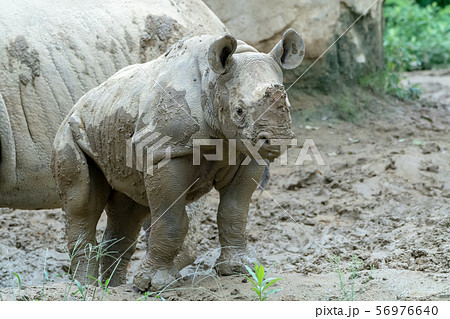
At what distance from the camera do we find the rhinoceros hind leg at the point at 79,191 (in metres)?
4.58

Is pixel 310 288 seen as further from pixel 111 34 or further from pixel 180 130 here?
pixel 111 34

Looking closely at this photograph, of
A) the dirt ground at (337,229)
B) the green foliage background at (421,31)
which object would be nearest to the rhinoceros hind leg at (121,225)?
Result: the dirt ground at (337,229)

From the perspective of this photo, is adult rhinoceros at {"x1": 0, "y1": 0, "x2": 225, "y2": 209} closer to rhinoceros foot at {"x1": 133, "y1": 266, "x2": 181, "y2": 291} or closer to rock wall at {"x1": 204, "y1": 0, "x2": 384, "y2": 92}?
rhinoceros foot at {"x1": 133, "y1": 266, "x2": 181, "y2": 291}

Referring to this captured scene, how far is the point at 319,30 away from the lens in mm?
8906

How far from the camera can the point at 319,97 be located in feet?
30.0

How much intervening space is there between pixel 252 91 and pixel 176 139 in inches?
21.1

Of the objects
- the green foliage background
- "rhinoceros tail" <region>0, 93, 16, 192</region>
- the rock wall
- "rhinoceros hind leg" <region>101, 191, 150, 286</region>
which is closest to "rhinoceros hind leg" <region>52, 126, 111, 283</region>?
"rhinoceros hind leg" <region>101, 191, 150, 286</region>

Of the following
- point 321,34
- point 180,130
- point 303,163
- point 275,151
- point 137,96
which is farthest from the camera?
point 321,34

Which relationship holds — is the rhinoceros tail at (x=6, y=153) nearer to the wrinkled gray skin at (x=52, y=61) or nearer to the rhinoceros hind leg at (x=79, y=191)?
the wrinkled gray skin at (x=52, y=61)

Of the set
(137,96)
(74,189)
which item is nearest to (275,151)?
(137,96)

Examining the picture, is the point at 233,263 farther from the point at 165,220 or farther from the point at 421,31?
the point at 421,31

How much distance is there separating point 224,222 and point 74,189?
0.96 m

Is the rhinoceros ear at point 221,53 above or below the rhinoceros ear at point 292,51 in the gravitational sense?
below

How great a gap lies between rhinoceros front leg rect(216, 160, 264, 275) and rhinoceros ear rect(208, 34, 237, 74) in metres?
0.71
